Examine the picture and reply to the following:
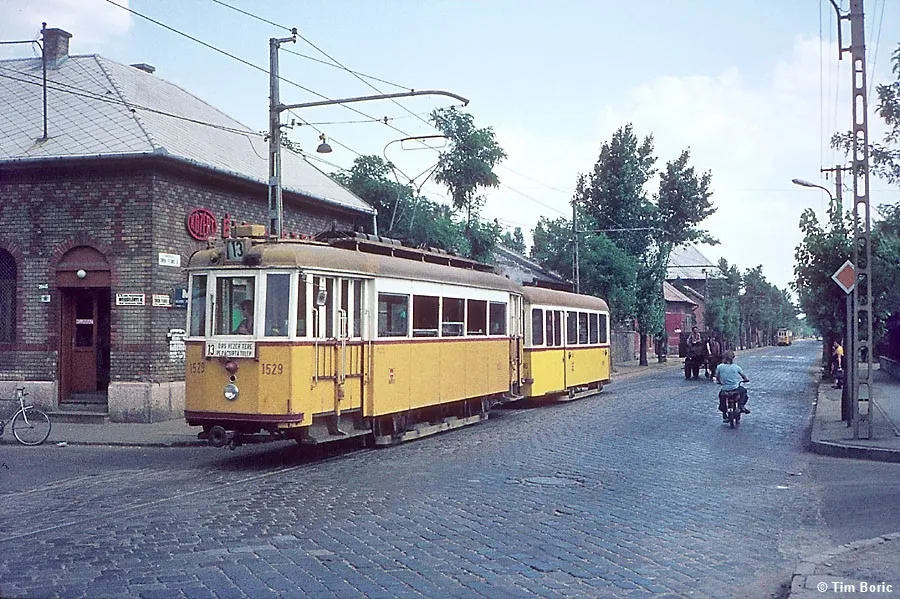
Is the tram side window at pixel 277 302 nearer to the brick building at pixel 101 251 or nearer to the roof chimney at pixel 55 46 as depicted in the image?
the brick building at pixel 101 251

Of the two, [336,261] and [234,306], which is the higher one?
[336,261]

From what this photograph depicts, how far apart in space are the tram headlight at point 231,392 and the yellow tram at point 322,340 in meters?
0.02

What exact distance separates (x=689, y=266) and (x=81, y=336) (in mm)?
87943

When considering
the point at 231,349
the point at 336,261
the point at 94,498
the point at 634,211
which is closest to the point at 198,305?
the point at 231,349

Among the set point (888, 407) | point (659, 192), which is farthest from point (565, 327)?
point (659, 192)

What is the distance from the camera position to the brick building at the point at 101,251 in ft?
62.5

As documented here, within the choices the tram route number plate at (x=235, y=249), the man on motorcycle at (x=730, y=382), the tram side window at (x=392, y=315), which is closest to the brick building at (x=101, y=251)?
the tram side window at (x=392, y=315)

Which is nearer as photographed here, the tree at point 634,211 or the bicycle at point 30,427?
the bicycle at point 30,427

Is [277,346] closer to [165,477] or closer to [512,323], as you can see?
[165,477]

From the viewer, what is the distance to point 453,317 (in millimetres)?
17094

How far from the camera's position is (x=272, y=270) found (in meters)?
12.6

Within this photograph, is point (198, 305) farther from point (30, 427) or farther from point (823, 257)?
point (823, 257)

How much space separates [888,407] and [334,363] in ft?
49.5

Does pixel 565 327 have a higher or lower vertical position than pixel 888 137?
lower
